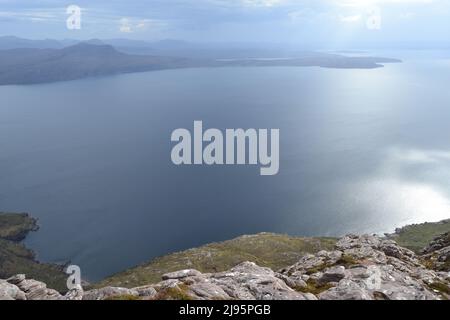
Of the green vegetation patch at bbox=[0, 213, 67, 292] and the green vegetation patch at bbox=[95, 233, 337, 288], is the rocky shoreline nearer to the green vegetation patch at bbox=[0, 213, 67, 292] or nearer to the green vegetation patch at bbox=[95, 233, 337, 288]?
the green vegetation patch at bbox=[95, 233, 337, 288]

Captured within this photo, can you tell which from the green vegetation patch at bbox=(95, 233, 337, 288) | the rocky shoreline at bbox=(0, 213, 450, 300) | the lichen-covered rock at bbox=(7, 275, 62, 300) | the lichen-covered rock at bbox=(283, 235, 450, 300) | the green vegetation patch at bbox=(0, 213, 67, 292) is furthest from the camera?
the green vegetation patch at bbox=(0, 213, 67, 292)

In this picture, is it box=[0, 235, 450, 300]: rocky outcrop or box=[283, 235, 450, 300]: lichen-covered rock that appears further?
box=[283, 235, 450, 300]: lichen-covered rock

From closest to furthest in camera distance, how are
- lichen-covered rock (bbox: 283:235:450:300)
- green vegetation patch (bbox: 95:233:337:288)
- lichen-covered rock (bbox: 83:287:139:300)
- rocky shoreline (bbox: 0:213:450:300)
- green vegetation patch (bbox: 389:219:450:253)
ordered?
lichen-covered rock (bbox: 83:287:139:300), rocky shoreline (bbox: 0:213:450:300), lichen-covered rock (bbox: 283:235:450:300), green vegetation patch (bbox: 95:233:337:288), green vegetation patch (bbox: 389:219:450:253)

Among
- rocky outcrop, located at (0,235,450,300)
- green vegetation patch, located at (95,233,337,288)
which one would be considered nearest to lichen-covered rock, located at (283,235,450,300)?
rocky outcrop, located at (0,235,450,300)

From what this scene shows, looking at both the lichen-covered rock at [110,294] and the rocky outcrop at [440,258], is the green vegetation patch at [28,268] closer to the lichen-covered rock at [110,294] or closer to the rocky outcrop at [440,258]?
the rocky outcrop at [440,258]

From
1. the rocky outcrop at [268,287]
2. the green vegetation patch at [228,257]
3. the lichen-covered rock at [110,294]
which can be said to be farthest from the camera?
the green vegetation patch at [228,257]

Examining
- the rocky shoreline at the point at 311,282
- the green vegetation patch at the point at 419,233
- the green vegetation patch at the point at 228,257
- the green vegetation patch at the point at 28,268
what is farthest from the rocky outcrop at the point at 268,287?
the green vegetation patch at the point at 28,268

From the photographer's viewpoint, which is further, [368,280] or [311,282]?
[311,282]

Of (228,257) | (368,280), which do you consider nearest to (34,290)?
(368,280)

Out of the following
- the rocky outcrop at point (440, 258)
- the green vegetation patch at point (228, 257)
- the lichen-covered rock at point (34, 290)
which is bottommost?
the green vegetation patch at point (228, 257)

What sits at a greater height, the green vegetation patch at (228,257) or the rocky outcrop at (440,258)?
the rocky outcrop at (440,258)

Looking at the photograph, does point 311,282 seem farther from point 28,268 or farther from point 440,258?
point 28,268

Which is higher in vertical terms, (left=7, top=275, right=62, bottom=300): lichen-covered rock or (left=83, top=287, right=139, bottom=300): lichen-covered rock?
(left=83, top=287, right=139, bottom=300): lichen-covered rock
